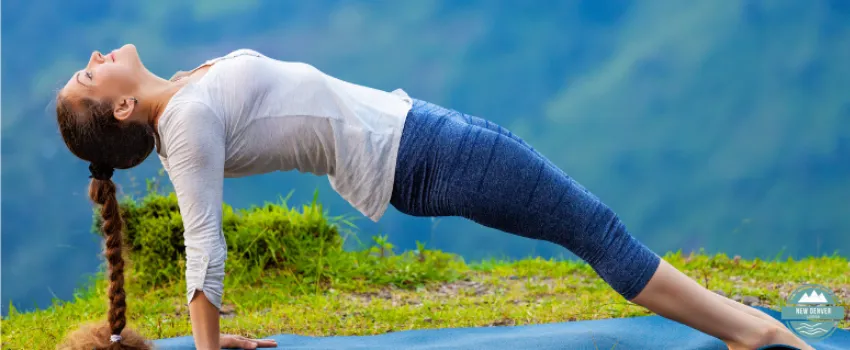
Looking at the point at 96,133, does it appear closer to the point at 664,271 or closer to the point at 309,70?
the point at 309,70

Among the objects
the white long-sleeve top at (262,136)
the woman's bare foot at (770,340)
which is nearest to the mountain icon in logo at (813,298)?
the woman's bare foot at (770,340)

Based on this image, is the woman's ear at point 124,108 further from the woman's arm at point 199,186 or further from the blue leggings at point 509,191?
the blue leggings at point 509,191

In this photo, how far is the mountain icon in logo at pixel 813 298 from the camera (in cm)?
332

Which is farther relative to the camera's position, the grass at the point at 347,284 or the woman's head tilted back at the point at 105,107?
the grass at the point at 347,284

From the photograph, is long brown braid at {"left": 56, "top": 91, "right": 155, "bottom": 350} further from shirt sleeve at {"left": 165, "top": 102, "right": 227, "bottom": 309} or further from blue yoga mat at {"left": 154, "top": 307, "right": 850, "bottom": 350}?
blue yoga mat at {"left": 154, "top": 307, "right": 850, "bottom": 350}

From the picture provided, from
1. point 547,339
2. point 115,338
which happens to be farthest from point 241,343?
point 547,339

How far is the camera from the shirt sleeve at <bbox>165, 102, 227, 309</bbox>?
2.39 metres

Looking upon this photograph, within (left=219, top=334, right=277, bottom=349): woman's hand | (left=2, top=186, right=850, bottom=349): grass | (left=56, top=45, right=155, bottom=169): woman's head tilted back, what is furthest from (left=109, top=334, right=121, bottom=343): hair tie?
(left=2, top=186, right=850, bottom=349): grass

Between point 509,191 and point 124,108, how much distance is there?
1.21m

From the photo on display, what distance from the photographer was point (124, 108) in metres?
2.52

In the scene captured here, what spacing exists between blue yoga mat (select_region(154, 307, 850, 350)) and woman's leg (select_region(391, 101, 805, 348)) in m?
0.52

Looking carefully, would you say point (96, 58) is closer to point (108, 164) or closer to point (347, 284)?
point (108, 164)

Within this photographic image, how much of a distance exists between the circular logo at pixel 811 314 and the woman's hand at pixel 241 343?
2.02 meters

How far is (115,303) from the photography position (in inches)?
109
